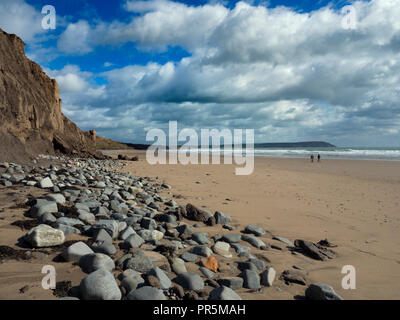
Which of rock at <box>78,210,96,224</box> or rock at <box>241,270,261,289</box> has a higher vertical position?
rock at <box>78,210,96,224</box>

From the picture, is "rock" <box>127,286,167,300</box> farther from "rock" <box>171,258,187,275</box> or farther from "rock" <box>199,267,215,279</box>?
"rock" <box>199,267,215,279</box>

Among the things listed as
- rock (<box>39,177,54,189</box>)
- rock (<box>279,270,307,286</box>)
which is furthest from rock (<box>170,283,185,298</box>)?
rock (<box>39,177,54,189</box>)

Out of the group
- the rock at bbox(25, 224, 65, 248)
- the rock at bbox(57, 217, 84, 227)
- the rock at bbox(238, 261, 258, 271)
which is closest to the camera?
the rock at bbox(25, 224, 65, 248)

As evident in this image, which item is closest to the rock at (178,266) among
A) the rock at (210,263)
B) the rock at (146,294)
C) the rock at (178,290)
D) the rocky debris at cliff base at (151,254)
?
the rocky debris at cliff base at (151,254)

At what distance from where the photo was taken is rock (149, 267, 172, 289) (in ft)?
8.21

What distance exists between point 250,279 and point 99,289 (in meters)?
1.62

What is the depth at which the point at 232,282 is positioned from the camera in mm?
2736

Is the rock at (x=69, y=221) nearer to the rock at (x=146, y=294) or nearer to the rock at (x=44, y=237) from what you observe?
the rock at (x=44, y=237)

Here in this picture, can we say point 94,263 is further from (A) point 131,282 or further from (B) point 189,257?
(B) point 189,257

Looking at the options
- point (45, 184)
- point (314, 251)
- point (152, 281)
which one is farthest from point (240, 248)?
point (45, 184)

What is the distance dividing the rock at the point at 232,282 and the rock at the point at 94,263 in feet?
4.09

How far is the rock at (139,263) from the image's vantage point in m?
2.78

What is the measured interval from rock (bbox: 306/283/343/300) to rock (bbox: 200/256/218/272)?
109cm
